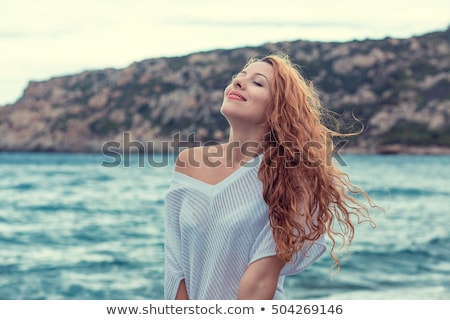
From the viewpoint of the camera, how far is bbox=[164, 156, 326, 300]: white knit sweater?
212 centimetres

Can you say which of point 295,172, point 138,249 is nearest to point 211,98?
point 138,249

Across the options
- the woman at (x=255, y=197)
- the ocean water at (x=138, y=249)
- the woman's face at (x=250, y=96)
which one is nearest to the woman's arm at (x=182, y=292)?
the woman at (x=255, y=197)

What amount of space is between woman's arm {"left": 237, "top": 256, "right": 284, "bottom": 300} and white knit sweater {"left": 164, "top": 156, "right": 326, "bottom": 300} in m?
0.03

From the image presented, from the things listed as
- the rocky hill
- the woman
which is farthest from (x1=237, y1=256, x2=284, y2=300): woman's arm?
the rocky hill

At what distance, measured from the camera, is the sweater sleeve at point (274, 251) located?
2.06 m

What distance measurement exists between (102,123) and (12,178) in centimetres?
3160

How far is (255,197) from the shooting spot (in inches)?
83.9

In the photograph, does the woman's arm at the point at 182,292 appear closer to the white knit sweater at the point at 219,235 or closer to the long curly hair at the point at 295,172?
the white knit sweater at the point at 219,235

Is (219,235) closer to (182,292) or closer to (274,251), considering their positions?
(274,251)

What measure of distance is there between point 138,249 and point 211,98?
5094 centimetres

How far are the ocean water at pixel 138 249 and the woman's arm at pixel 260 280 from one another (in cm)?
117

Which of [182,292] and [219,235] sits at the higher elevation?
[219,235]
